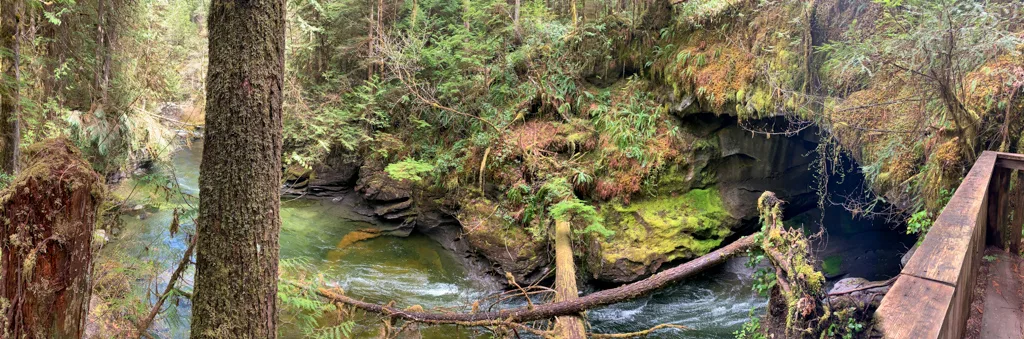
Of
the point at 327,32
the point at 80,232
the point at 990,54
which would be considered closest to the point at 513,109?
the point at 327,32

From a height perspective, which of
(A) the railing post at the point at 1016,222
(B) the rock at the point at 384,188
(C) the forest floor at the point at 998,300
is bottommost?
(B) the rock at the point at 384,188

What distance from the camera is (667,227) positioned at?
8.48 m

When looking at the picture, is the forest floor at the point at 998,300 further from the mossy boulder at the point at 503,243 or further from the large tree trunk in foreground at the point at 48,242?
the mossy boulder at the point at 503,243

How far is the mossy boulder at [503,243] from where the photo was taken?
8.52 meters

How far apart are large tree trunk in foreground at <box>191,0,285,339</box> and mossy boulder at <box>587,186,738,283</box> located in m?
6.04

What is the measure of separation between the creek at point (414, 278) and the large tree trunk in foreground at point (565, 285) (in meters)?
1.28

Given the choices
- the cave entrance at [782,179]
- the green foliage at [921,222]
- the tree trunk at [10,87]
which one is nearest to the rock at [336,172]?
the tree trunk at [10,87]

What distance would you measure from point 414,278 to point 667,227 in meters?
4.87

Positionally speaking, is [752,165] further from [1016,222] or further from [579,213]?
[1016,222]

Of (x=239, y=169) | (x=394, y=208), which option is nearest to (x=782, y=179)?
(x=394, y=208)

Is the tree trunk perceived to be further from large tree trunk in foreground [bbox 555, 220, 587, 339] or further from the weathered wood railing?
the weathered wood railing

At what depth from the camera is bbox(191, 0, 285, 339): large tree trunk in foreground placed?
2852 mm

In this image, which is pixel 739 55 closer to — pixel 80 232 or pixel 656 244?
pixel 656 244

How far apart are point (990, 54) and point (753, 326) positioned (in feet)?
14.4
